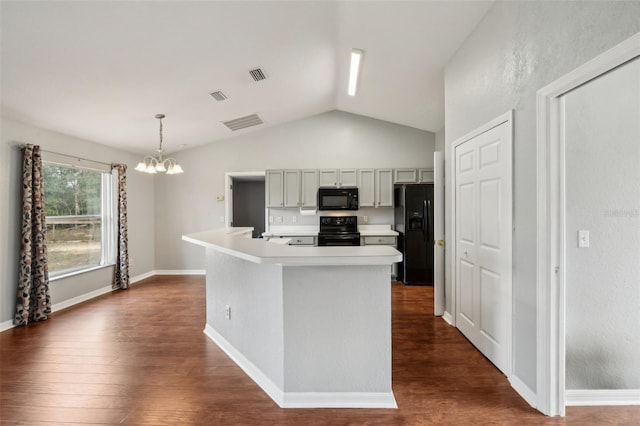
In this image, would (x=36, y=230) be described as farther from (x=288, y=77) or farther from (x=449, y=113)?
(x=449, y=113)

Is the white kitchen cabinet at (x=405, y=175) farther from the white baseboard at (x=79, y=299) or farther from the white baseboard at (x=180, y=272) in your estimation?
the white baseboard at (x=79, y=299)

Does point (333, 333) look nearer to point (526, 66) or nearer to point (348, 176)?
point (526, 66)

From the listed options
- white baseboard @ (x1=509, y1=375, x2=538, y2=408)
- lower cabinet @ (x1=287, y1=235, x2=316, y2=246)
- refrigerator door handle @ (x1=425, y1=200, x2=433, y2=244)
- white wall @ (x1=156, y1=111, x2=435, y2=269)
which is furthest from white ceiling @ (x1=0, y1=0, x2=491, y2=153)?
white baseboard @ (x1=509, y1=375, x2=538, y2=408)

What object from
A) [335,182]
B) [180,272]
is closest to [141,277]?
[180,272]

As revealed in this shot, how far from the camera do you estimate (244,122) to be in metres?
5.21

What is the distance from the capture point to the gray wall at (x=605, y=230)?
1.89 m

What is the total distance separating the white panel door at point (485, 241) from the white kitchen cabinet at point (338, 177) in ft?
8.53

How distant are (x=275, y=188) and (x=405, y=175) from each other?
2385mm

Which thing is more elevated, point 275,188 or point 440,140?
point 440,140

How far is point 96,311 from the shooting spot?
151 inches

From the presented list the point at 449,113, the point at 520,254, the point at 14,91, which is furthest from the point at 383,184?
the point at 14,91

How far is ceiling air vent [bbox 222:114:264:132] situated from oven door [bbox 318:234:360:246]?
227 cm

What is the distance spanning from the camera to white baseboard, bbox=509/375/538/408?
1913 millimetres

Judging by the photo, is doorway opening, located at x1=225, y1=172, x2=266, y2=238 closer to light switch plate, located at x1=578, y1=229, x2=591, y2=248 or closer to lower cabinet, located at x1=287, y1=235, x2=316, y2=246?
lower cabinet, located at x1=287, y1=235, x2=316, y2=246
